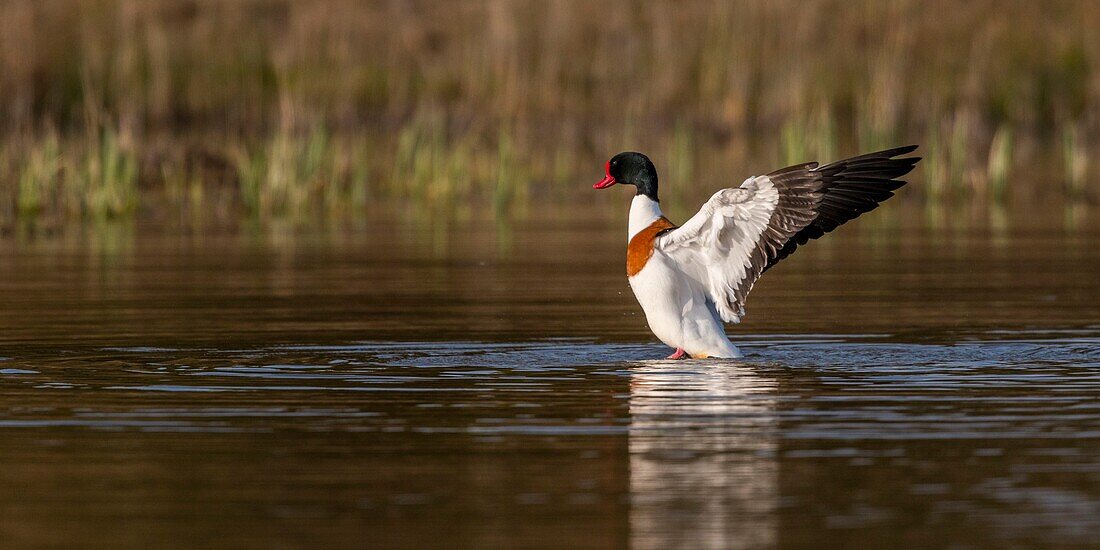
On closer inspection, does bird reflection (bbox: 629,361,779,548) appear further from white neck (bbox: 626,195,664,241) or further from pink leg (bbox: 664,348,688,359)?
white neck (bbox: 626,195,664,241)

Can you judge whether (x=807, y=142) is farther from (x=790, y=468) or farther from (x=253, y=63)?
(x=790, y=468)

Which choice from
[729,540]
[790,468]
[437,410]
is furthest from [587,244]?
[729,540]

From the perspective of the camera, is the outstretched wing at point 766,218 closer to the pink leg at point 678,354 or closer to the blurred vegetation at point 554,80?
the pink leg at point 678,354

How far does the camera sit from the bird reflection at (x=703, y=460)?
490 cm

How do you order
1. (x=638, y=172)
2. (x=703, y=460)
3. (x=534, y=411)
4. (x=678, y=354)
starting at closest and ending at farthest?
A: 1. (x=703, y=460)
2. (x=534, y=411)
3. (x=678, y=354)
4. (x=638, y=172)

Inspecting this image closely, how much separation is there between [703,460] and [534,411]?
4.23 feet

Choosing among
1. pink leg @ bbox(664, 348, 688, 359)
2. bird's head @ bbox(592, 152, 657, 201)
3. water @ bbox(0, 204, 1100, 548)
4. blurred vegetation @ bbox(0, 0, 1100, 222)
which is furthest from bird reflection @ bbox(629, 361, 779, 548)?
blurred vegetation @ bbox(0, 0, 1100, 222)

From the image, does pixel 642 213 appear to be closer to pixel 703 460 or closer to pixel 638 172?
pixel 638 172

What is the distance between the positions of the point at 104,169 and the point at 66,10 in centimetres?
929

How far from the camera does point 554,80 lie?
85.6ft

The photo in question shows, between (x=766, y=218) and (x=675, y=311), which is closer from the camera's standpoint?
(x=766, y=218)

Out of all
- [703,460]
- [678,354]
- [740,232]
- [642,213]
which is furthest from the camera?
[642,213]

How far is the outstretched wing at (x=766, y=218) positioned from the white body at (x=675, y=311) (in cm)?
7

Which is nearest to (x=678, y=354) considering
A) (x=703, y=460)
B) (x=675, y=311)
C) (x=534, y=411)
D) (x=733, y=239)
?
(x=675, y=311)
